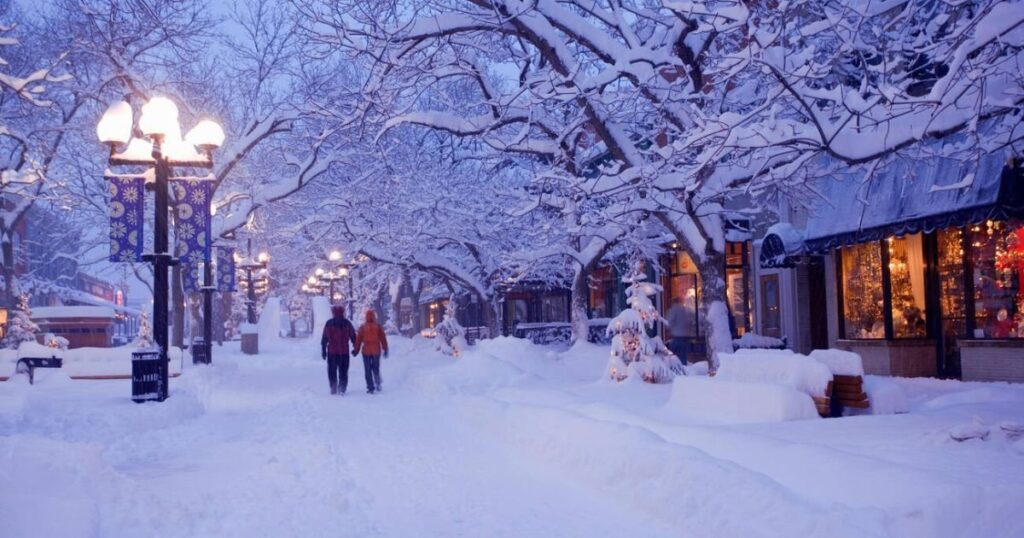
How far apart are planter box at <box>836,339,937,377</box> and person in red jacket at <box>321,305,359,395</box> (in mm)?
10368

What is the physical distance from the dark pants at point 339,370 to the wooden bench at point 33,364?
229 inches

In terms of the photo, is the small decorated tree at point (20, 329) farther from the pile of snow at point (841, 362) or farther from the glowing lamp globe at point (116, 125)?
the pile of snow at point (841, 362)

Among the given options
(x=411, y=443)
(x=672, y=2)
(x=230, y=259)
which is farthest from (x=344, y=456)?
(x=230, y=259)

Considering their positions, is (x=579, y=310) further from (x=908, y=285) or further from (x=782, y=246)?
(x=908, y=285)

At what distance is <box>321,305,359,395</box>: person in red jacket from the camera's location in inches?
685

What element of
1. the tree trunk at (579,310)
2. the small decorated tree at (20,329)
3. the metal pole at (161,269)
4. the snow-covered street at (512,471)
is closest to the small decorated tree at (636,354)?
the snow-covered street at (512,471)

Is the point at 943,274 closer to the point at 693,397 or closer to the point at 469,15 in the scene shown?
the point at 693,397

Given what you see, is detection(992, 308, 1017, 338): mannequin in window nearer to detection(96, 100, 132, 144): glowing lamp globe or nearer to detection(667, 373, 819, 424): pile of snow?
detection(667, 373, 819, 424): pile of snow

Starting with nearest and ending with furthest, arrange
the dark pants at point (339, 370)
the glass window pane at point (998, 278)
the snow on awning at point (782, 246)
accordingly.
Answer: the glass window pane at point (998, 278) < the dark pants at point (339, 370) < the snow on awning at point (782, 246)

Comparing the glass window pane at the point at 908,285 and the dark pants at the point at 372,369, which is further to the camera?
the dark pants at the point at 372,369

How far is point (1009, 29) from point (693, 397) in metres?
5.70

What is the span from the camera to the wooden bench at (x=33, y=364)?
1734cm

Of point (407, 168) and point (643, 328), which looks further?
point (407, 168)

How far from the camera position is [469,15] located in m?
12.4
